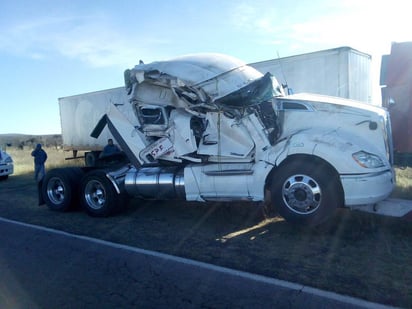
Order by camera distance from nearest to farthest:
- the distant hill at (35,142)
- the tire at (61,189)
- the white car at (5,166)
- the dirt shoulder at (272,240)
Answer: the dirt shoulder at (272,240), the tire at (61,189), the white car at (5,166), the distant hill at (35,142)

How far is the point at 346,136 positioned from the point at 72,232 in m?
4.56

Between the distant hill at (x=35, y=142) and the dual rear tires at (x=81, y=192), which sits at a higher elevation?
the distant hill at (x=35, y=142)

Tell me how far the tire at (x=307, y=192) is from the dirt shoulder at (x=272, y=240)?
1.16 ft

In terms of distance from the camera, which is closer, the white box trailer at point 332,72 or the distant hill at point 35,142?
the white box trailer at point 332,72

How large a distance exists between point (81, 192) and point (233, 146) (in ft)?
11.0

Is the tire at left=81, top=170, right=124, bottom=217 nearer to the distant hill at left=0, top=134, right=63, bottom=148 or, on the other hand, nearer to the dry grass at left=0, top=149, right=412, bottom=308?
the dry grass at left=0, top=149, right=412, bottom=308

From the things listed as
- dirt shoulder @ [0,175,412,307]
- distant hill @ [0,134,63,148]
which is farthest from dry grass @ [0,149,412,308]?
distant hill @ [0,134,63,148]

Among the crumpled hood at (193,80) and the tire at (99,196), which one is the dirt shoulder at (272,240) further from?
the crumpled hood at (193,80)

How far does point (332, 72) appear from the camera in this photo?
983cm

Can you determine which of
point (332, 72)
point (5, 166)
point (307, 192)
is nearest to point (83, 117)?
point (5, 166)

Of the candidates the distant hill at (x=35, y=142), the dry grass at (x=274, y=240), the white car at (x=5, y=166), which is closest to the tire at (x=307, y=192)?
the dry grass at (x=274, y=240)

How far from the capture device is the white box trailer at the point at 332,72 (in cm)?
965

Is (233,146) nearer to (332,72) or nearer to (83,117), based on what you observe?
(332,72)

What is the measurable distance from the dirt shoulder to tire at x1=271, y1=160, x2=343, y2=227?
35cm
